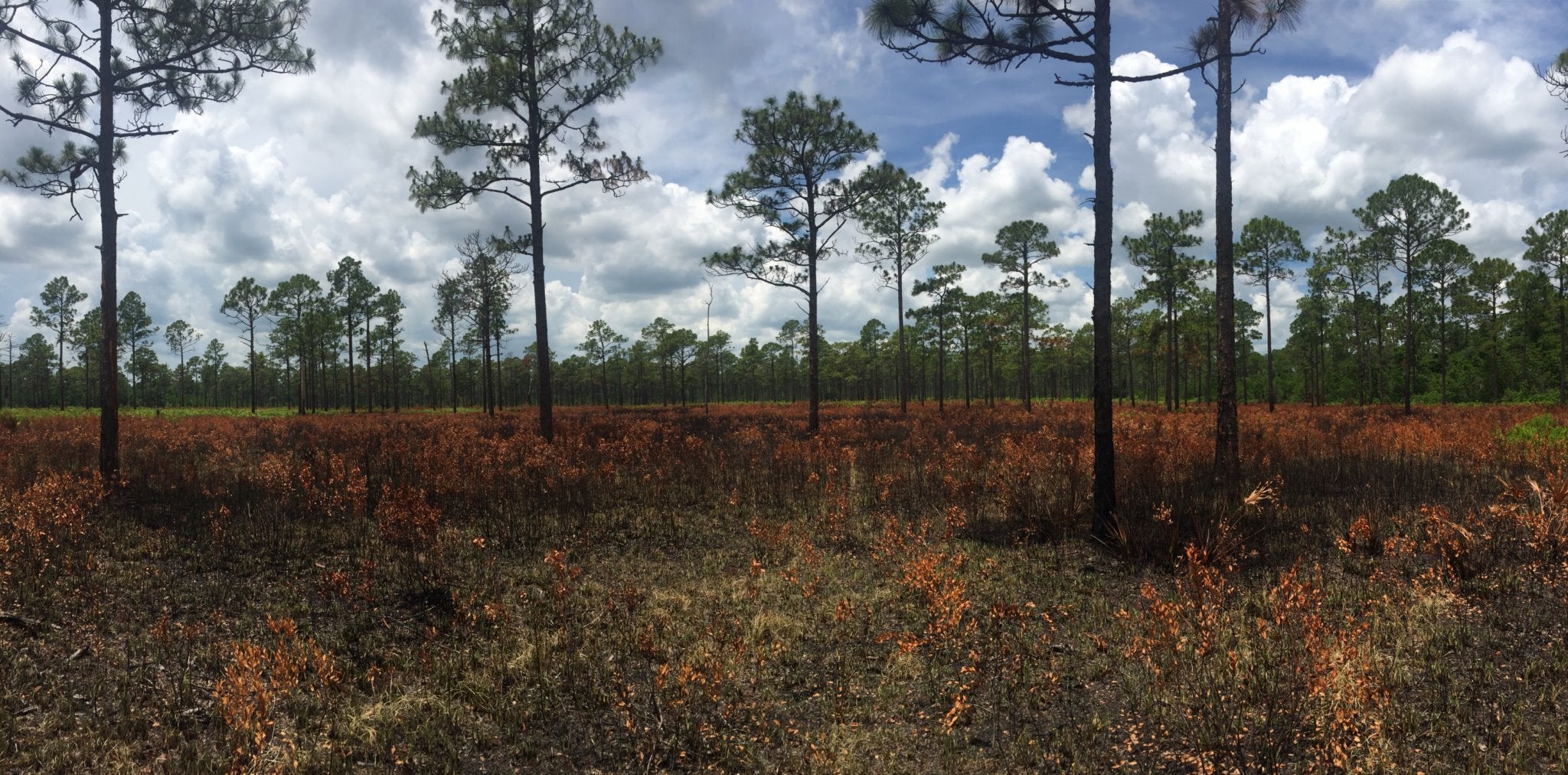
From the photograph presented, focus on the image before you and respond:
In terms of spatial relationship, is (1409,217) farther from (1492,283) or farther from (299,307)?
(299,307)

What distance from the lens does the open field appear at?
3.22 metres

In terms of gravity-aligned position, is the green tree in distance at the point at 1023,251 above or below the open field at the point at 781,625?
above

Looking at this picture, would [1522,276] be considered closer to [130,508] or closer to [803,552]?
[803,552]

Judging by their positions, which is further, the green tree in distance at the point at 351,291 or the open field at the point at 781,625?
the green tree in distance at the point at 351,291

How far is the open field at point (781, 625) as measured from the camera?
3.22m

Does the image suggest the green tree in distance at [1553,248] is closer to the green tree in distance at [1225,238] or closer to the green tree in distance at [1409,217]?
the green tree in distance at [1409,217]

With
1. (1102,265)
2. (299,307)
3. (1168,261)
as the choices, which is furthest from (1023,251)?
(299,307)

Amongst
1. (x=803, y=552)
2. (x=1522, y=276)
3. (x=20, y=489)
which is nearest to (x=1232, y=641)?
(x=803, y=552)

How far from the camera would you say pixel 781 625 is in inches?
190

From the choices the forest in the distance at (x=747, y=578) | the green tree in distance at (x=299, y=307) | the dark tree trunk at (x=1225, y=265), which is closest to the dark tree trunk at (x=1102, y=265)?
the forest in the distance at (x=747, y=578)

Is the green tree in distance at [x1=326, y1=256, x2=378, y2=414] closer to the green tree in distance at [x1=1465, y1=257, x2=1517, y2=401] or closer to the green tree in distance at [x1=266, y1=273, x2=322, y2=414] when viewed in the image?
the green tree in distance at [x1=266, y1=273, x2=322, y2=414]

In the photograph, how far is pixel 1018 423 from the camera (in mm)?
19500

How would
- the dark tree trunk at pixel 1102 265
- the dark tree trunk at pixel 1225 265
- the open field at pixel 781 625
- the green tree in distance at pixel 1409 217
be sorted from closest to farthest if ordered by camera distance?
the open field at pixel 781 625
the dark tree trunk at pixel 1102 265
the dark tree trunk at pixel 1225 265
the green tree in distance at pixel 1409 217

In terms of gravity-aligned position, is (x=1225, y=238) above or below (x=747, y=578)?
above
